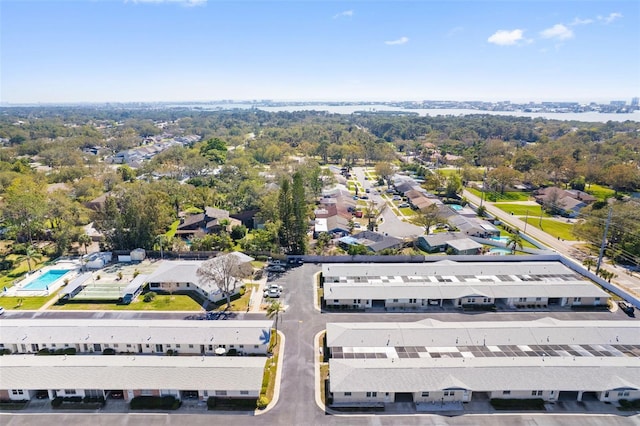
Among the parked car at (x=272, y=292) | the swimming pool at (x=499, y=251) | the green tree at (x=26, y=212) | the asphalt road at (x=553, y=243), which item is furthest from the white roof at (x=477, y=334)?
the green tree at (x=26, y=212)

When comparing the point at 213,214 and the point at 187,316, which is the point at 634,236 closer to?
the point at 187,316

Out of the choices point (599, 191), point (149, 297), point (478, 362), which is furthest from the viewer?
point (599, 191)

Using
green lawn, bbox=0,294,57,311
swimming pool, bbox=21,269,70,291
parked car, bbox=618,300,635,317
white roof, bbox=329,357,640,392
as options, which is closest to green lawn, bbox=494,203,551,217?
parked car, bbox=618,300,635,317

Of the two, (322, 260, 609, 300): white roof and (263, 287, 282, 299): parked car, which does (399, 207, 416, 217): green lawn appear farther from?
(263, 287, 282, 299): parked car

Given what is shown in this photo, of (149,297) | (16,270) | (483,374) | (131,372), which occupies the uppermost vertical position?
(483,374)

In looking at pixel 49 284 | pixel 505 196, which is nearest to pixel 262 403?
pixel 49 284

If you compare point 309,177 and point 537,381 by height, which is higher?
point 309,177

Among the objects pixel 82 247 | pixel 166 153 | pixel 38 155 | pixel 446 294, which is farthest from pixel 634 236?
pixel 38 155

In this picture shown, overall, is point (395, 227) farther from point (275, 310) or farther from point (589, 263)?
point (275, 310)
